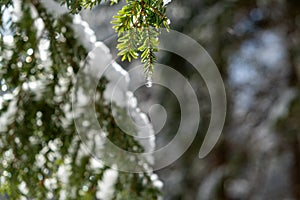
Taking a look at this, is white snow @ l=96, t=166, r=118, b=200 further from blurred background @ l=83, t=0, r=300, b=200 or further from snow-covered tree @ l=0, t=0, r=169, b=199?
blurred background @ l=83, t=0, r=300, b=200

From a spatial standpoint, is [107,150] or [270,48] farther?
[270,48]

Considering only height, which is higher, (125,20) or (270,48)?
(270,48)

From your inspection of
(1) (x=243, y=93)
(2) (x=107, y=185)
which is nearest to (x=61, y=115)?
(2) (x=107, y=185)

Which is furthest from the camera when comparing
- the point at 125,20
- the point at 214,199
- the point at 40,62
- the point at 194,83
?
the point at 194,83

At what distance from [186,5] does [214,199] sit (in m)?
0.73

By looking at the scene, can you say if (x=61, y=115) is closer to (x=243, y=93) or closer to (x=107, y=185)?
(x=107, y=185)

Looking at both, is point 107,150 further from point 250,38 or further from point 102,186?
point 250,38

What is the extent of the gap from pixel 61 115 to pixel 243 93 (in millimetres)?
1057

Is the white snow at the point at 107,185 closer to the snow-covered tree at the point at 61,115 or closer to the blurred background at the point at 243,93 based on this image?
the snow-covered tree at the point at 61,115

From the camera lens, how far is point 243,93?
1555 mm

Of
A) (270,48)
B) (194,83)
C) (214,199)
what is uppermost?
(270,48)

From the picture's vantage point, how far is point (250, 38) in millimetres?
1546

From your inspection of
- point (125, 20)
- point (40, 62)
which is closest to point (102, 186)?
point (40, 62)

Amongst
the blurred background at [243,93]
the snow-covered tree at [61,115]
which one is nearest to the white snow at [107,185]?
the snow-covered tree at [61,115]
